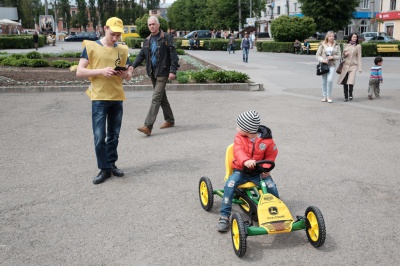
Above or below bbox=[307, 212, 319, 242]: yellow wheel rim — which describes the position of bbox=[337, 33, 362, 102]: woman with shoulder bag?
above

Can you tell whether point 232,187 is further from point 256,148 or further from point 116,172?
point 116,172

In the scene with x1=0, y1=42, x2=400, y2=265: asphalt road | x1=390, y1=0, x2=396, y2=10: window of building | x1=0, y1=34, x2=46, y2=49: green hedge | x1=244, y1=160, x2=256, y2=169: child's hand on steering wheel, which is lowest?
x1=0, y1=42, x2=400, y2=265: asphalt road

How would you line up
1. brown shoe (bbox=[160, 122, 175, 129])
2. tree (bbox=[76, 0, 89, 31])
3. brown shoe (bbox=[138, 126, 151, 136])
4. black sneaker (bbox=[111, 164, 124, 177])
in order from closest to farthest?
black sneaker (bbox=[111, 164, 124, 177]) < brown shoe (bbox=[138, 126, 151, 136]) < brown shoe (bbox=[160, 122, 175, 129]) < tree (bbox=[76, 0, 89, 31])

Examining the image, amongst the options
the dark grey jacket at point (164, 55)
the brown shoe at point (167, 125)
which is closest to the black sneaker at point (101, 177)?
the dark grey jacket at point (164, 55)

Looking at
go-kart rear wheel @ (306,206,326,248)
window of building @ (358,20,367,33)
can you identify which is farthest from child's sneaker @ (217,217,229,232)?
window of building @ (358,20,367,33)

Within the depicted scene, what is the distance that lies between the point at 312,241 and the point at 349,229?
625 mm

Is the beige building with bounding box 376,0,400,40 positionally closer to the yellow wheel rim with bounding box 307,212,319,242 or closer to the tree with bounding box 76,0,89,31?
the yellow wheel rim with bounding box 307,212,319,242

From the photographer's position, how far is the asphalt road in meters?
3.88

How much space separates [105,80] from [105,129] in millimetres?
620

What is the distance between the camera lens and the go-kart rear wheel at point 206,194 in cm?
467

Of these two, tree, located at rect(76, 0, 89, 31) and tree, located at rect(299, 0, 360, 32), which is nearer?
tree, located at rect(299, 0, 360, 32)

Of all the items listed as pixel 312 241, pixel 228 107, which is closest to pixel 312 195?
pixel 312 241

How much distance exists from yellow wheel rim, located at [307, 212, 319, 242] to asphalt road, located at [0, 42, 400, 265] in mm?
111

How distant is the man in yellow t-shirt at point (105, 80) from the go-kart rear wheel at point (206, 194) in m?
1.51
